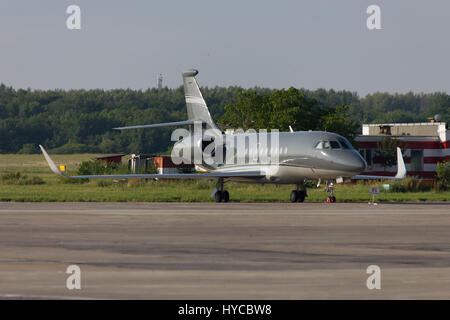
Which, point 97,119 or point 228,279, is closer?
point 228,279

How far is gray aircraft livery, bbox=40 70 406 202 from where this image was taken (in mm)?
37125

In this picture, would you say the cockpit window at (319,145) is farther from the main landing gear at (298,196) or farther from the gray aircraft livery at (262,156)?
the main landing gear at (298,196)

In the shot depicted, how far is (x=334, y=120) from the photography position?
68688 millimetres

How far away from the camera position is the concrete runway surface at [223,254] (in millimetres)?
11914

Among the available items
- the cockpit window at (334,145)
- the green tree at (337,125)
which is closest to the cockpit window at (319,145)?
the cockpit window at (334,145)

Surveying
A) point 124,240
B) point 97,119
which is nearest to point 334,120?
point 124,240

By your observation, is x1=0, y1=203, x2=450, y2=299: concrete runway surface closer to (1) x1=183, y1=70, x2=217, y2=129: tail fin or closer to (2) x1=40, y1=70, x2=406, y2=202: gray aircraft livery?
(2) x1=40, y1=70, x2=406, y2=202: gray aircraft livery

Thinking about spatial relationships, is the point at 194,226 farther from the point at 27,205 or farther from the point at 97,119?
the point at 97,119

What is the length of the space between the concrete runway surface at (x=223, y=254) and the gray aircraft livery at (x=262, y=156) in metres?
8.04

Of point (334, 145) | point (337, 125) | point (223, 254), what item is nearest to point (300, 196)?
point (334, 145)

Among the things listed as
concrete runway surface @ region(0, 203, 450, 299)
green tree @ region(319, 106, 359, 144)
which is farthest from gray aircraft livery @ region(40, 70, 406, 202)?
green tree @ region(319, 106, 359, 144)

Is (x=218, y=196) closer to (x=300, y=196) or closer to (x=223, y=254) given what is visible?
(x=300, y=196)

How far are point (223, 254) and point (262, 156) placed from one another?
959 inches
